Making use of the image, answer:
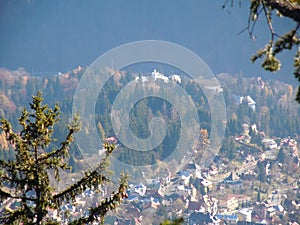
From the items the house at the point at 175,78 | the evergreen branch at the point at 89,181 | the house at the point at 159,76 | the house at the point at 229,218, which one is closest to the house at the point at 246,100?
the house at the point at 175,78

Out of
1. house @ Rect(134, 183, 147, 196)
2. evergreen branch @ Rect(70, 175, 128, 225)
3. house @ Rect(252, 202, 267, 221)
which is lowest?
evergreen branch @ Rect(70, 175, 128, 225)

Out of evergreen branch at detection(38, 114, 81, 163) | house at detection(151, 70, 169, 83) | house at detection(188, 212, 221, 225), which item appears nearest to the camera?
evergreen branch at detection(38, 114, 81, 163)

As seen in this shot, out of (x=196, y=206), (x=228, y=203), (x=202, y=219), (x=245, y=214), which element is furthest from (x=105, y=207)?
(x=228, y=203)

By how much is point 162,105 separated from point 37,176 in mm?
65303

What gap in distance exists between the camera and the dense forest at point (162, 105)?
59856mm

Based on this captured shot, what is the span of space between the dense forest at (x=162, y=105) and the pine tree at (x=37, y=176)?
1668 inches

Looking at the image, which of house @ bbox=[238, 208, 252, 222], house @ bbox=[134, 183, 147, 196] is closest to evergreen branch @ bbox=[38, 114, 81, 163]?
house @ bbox=[238, 208, 252, 222]

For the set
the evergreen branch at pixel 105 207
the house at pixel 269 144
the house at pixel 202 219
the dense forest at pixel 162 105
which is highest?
the dense forest at pixel 162 105

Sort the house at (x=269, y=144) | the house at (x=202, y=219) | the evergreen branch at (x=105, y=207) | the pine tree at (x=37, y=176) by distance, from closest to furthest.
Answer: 1. the pine tree at (x=37, y=176)
2. the evergreen branch at (x=105, y=207)
3. the house at (x=202, y=219)
4. the house at (x=269, y=144)

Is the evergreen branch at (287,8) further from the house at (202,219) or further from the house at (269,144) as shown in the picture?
the house at (269,144)

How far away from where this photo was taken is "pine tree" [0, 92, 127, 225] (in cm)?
541

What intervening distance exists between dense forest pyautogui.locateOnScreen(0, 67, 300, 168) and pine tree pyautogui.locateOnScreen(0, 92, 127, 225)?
42.4 m

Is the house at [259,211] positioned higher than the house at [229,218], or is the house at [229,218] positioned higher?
the house at [259,211]

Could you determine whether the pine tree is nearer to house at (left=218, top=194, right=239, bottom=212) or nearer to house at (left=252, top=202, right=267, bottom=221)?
house at (left=252, top=202, right=267, bottom=221)
